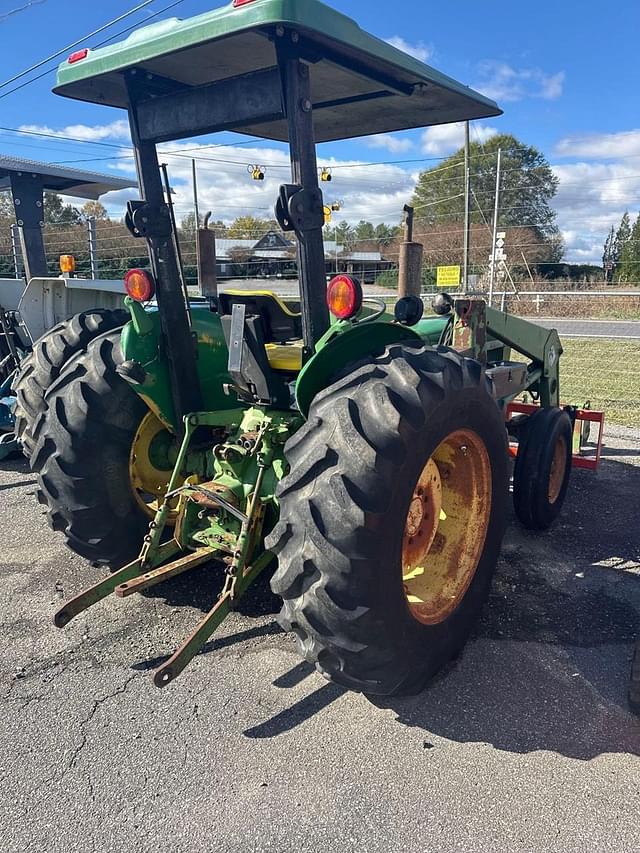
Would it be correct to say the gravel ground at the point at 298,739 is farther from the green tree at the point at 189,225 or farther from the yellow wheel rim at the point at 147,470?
the green tree at the point at 189,225

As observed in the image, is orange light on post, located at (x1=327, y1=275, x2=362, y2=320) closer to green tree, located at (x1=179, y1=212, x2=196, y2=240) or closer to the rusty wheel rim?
the rusty wheel rim

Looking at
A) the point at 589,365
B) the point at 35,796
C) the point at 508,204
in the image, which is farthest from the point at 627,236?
the point at 35,796

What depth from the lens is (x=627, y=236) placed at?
4975 centimetres

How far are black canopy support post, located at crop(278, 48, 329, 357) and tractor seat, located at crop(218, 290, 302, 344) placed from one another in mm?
329

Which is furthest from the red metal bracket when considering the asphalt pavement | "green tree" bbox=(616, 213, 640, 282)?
"green tree" bbox=(616, 213, 640, 282)

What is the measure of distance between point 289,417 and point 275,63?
1577mm

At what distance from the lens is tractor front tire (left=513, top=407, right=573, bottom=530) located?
4445mm

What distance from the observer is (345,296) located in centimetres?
260

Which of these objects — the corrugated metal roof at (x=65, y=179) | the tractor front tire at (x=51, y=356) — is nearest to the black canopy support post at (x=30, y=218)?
the corrugated metal roof at (x=65, y=179)

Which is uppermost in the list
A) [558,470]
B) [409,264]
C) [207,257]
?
[207,257]

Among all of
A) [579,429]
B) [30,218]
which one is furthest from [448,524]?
[30,218]

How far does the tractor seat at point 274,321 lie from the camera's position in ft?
10.4

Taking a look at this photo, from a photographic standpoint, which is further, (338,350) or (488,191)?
(488,191)

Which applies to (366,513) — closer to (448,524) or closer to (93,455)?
(448,524)
